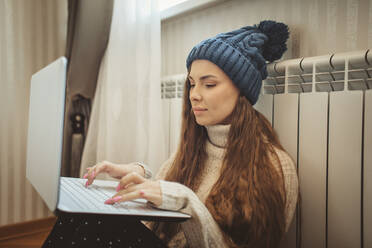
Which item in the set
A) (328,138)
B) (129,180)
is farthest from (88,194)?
(328,138)

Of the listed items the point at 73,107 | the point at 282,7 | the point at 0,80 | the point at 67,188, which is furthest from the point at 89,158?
the point at 282,7

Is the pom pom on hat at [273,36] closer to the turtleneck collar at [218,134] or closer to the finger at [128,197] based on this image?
the turtleneck collar at [218,134]

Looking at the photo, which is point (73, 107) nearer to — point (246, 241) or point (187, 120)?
point (187, 120)

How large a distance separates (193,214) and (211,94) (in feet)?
1.10

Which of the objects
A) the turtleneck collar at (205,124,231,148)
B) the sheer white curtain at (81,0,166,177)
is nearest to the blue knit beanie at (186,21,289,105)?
the turtleneck collar at (205,124,231,148)

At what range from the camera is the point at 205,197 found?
78cm

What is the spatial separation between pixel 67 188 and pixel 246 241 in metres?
0.44

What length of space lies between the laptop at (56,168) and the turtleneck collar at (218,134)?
0.96ft

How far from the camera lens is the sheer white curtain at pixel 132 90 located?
1218mm

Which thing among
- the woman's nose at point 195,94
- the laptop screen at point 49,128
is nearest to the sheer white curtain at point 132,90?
the woman's nose at point 195,94

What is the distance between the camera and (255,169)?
0.70 meters

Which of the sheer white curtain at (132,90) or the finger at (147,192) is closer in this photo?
the finger at (147,192)

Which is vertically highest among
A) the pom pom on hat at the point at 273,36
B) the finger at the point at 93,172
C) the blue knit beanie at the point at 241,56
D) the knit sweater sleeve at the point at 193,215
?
the pom pom on hat at the point at 273,36

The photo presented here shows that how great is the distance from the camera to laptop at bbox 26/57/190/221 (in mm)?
476
